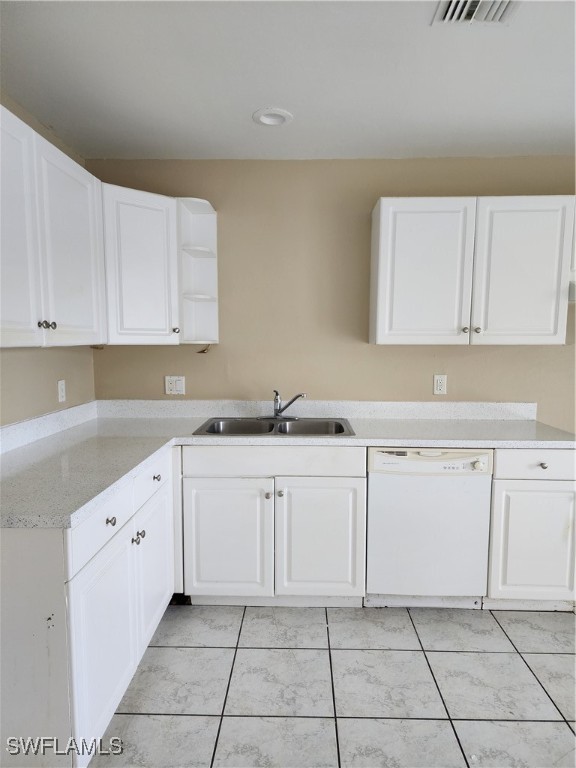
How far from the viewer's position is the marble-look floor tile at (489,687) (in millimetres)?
1556

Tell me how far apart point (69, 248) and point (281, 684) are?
200 centimetres

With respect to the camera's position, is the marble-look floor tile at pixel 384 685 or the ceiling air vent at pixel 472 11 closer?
the ceiling air vent at pixel 472 11

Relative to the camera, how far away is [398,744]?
1427mm

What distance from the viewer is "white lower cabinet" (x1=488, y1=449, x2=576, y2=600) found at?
2014 mm

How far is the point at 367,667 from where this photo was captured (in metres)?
1.76

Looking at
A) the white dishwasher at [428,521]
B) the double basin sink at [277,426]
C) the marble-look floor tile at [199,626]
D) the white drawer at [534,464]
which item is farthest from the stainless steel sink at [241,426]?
the white drawer at [534,464]

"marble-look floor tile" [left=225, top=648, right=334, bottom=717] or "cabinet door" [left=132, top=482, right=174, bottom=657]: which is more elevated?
"cabinet door" [left=132, top=482, right=174, bottom=657]

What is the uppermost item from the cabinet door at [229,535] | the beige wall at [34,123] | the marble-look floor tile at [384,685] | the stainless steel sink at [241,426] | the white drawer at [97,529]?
the beige wall at [34,123]

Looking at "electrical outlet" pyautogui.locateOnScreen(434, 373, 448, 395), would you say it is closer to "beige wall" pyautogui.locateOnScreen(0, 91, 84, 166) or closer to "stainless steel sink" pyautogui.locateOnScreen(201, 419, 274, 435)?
"stainless steel sink" pyautogui.locateOnScreen(201, 419, 274, 435)

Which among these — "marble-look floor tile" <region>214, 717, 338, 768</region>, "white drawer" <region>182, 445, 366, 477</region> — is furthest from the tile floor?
"white drawer" <region>182, 445, 366, 477</region>

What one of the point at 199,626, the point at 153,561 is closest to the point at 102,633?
the point at 153,561

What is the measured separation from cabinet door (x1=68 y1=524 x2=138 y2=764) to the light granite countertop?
0.67 ft

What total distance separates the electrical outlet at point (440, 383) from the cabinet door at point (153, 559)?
5.38 feet

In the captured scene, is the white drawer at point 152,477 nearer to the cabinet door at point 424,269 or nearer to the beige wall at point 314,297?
the beige wall at point 314,297
